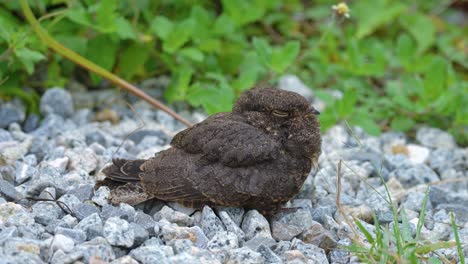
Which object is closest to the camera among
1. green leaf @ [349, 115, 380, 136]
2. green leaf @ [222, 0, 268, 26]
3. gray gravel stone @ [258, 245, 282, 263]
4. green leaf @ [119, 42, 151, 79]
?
gray gravel stone @ [258, 245, 282, 263]

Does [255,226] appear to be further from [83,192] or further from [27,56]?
[27,56]

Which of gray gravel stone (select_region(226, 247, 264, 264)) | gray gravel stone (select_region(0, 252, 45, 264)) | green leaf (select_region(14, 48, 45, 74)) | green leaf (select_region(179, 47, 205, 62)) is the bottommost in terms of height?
gray gravel stone (select_region(0, 252, 45, 264))

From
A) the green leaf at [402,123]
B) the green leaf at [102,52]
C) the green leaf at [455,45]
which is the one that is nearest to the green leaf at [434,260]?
the green leaf at [402,123]

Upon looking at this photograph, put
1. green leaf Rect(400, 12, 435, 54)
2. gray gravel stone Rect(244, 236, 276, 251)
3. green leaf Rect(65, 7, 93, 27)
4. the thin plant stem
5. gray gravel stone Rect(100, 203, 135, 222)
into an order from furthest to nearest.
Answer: green leaf Rect(400, 12, 435, 54) → green leaf Rect(65, 7, 93, 27) → the thin plant stem → gray gravel stone Rect(100, 203, 135, 222) → gray gravel stone Rect(244, 236, 276, 251)

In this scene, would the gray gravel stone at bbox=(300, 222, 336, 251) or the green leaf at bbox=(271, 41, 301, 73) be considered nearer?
the gray gravel stone at bbox=(300, 222, 336, 251)

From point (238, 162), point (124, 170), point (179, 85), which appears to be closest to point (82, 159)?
point (124, 170)

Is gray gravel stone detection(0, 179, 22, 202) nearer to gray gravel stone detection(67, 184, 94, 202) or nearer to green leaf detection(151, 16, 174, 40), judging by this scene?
gray gravel stone detection(67, 184, 94, 202)

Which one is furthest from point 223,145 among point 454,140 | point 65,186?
point 454,140

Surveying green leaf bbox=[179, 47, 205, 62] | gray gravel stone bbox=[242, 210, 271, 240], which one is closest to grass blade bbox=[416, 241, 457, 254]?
gray gravel stone bbox=[242, 210, 271, 240]

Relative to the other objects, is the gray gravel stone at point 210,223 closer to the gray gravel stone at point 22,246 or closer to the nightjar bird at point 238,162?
the nightjar bird at point 238,162
